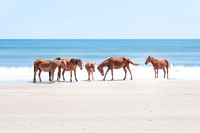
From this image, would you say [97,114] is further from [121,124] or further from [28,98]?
[28,98]

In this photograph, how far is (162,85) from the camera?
12.8m

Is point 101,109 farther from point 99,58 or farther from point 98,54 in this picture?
point 98,54

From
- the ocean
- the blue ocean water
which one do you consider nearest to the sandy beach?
the ocean

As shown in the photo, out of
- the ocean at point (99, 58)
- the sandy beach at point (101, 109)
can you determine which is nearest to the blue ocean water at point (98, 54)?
the ocean at point (99, 58)

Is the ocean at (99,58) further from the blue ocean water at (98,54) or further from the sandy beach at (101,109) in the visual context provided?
the sandy beach at (101,109)

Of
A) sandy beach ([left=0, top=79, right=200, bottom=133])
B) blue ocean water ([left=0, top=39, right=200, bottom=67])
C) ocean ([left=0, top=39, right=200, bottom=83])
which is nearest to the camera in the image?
sandy beach ([left=0, top=79, right=200, bottom=133])

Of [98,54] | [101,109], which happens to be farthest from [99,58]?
[101,109]

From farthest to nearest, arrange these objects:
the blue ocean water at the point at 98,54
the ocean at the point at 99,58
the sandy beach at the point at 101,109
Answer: the blue ocean water at the point at 98,54 < the ocean at the point at 99,58 < the sandy beach at the point at 101,109

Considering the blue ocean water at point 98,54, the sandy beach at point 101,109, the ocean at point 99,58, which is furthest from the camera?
the blue ocean water at point 98,54

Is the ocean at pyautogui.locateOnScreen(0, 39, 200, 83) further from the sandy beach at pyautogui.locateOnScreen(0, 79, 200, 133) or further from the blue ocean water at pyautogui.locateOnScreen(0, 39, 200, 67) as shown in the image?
the sandy beach at pyautogui.locateOnScreen(0, 79, 200, 133)

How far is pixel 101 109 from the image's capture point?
837 cm

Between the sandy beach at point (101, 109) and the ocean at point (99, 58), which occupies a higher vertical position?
the ocean at point (99, 58)

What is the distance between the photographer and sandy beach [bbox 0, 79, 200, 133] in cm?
678

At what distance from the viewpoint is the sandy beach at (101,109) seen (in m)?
6.78
